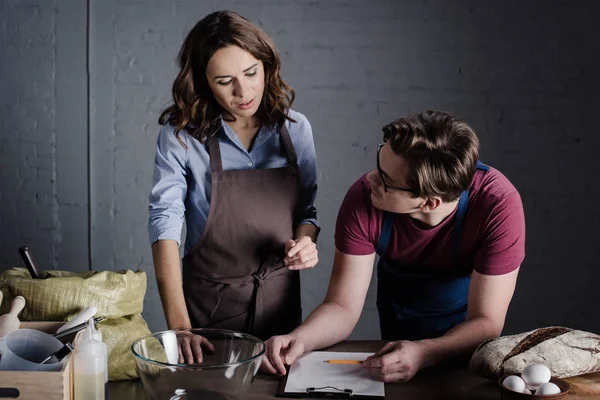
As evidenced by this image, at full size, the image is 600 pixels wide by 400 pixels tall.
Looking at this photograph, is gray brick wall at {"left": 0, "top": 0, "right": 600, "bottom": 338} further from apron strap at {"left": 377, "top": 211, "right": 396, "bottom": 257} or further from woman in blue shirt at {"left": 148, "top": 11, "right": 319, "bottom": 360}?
apron strap at {"left": 377, "top": 211, "right": 396, "bottom": 257}

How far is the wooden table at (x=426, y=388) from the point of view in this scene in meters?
1.52

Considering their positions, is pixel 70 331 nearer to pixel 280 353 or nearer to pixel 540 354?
pixel 280 353

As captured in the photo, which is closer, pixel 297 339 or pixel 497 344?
pixel 497 344

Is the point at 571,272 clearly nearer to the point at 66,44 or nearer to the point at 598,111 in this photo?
the point at 598,111

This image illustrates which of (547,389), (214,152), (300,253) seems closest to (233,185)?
(214,152)

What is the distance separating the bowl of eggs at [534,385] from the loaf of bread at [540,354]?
86mm

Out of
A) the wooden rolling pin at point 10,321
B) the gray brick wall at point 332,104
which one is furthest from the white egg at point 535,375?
the gray brick wall at point 332,104

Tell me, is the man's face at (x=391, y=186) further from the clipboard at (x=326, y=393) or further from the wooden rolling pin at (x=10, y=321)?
the wooden rolling pin at (x=10, y=321)

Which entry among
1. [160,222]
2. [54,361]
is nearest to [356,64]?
[160,222]

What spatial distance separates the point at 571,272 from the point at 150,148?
2.36 metres

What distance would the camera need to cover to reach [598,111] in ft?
12.0

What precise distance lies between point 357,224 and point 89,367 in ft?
3.01

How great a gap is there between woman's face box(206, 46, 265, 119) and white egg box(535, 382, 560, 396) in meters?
1.21

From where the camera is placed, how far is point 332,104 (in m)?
3.79
